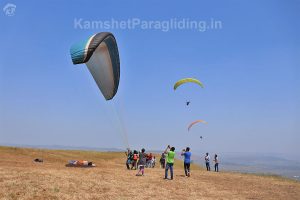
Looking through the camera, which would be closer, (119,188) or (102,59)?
(119,188)

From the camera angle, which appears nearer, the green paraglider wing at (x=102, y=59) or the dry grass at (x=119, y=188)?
the dry grass at (x=119, y=188)

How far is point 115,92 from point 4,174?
10523mm

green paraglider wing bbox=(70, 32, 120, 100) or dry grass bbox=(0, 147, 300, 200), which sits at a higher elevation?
green paraglider wing bbox=(70, 32, 120, 100)

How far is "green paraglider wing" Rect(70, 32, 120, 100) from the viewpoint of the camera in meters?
22.4

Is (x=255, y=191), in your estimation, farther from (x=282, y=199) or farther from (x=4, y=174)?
(x=4, y=174)

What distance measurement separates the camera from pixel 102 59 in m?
26.4

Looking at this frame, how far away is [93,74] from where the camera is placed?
26359 millimetres

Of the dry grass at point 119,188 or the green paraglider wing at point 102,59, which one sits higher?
the green paraglider wing at point 102,59

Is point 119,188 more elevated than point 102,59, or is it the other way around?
point 102,59

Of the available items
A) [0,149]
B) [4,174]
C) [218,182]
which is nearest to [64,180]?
[4,174]

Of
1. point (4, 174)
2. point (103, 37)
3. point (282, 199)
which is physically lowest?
point (282, 199)

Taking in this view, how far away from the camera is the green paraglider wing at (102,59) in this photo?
2242 cm

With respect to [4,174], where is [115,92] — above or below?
above

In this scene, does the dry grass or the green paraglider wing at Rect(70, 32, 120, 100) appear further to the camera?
the green paraglider wing at Rect(70, 32, 120, 100)
